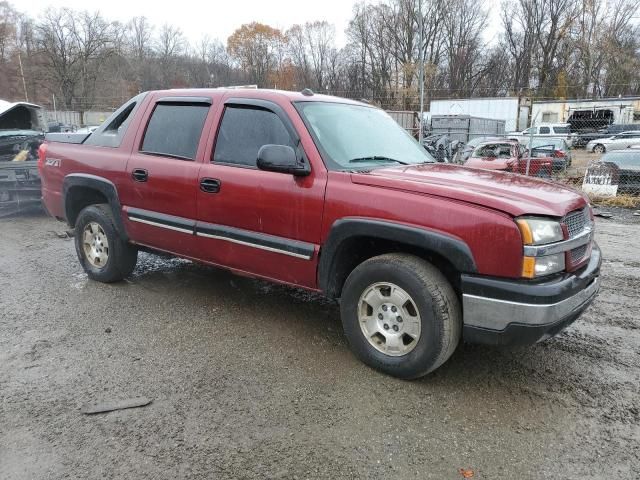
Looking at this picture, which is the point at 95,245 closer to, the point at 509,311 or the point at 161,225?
the point at 161,225

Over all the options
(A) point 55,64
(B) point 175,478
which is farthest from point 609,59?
(B) point 175,478

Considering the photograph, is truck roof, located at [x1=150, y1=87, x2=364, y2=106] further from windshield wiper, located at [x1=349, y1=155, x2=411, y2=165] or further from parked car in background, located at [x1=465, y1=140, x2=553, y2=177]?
parked car in background, located at [x1=465, y1=140, x2=553, y2=177]

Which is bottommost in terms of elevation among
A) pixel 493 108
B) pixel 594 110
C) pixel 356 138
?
pixel 356 138

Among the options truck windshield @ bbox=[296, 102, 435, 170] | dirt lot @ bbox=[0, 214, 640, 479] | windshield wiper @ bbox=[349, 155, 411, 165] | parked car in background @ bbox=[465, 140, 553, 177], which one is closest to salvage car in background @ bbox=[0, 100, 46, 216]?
dirt lot @ bbox=[0, 214, 640, 479]

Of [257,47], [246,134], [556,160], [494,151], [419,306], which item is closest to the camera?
[419,306]

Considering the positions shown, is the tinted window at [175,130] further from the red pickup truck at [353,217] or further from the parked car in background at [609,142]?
the parked car in background at [609,142]

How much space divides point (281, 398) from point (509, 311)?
56.6 inches

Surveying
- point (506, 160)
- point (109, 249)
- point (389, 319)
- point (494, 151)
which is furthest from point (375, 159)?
point (494, 151)

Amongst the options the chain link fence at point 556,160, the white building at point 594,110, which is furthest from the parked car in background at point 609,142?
the white building at point 594,110

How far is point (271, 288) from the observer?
200 inches

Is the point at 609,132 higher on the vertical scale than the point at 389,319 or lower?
higher

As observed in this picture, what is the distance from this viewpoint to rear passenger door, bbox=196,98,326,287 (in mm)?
3443

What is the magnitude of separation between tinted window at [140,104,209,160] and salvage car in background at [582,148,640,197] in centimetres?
1004

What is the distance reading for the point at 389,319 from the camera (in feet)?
10.5
